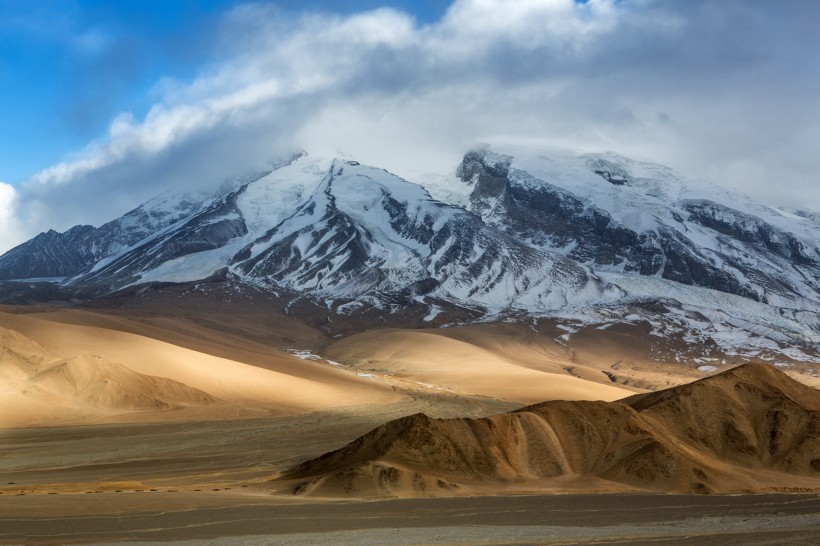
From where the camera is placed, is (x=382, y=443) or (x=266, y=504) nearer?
(x=266, y=504)

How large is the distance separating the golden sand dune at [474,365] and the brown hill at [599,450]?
5711cm

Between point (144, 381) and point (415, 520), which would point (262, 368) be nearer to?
point (144, 381)

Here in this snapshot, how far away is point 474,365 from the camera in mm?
163250

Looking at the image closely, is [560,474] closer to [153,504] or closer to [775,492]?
[775,492]

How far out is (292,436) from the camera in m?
83.7

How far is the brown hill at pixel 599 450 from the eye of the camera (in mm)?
56594

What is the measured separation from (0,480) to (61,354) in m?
52.4

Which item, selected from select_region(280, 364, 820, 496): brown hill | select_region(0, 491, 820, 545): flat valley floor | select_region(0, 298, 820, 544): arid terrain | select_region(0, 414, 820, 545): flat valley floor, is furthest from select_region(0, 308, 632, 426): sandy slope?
select_region(0, 491, 820, 545): flat valley floor

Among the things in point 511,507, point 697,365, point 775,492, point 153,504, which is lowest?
point 697,365

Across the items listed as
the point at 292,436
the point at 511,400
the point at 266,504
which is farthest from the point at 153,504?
the point at 511,400

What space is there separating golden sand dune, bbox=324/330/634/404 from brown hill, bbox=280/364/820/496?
187 feet

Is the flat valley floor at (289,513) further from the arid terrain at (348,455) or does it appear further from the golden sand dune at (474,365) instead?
the golden sand dune at (474,365)

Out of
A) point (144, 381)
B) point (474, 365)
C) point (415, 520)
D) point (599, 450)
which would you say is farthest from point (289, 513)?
point (474, 365)

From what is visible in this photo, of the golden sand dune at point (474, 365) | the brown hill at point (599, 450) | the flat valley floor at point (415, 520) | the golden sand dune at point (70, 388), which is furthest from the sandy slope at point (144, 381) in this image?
the flat valley floor at point (415, 520)
